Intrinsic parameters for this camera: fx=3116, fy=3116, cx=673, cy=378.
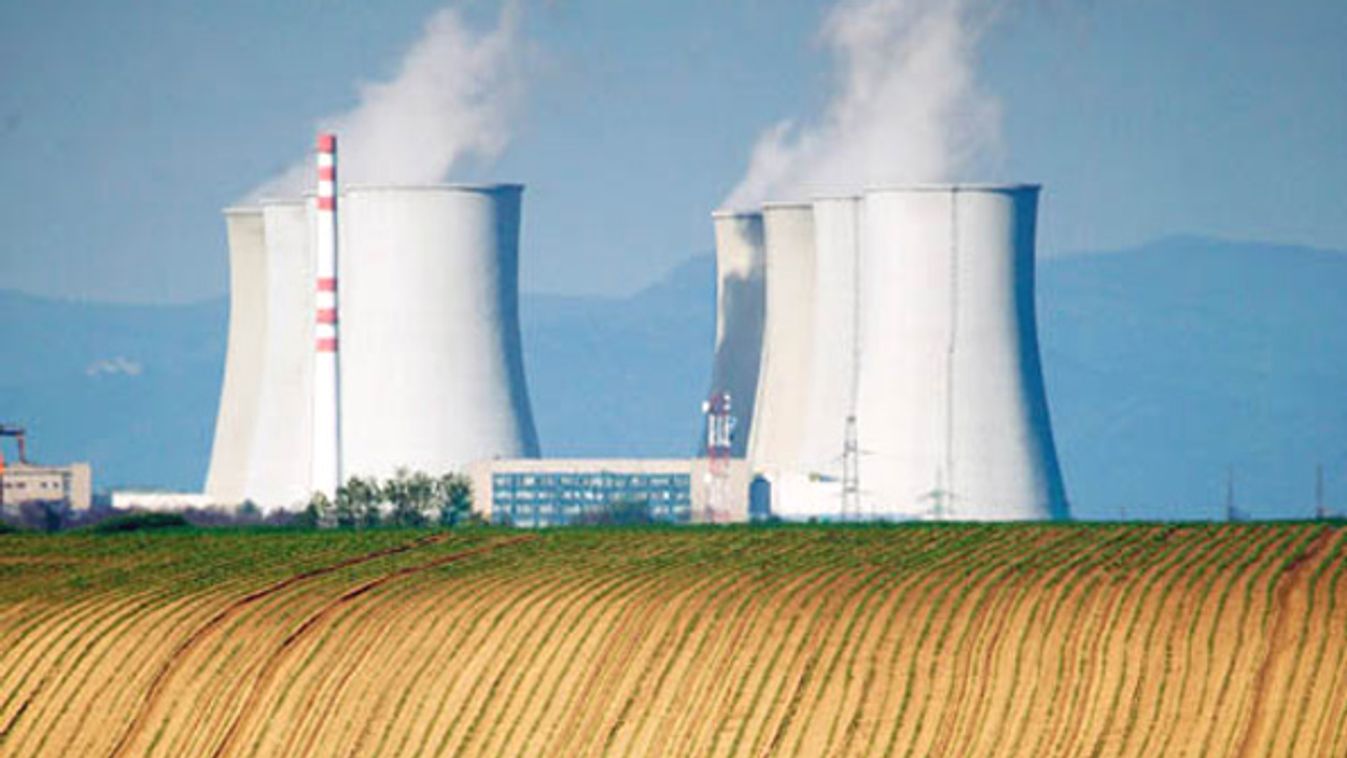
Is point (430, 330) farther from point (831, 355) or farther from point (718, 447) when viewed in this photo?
point (718, 447)

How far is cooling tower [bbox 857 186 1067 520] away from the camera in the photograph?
59.0m

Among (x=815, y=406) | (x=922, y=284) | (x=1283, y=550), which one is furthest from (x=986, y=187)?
(x=1283, y=550)

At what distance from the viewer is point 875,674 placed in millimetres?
25594

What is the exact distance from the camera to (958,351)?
59719 mm

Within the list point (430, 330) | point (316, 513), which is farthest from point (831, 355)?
point (316, 513)

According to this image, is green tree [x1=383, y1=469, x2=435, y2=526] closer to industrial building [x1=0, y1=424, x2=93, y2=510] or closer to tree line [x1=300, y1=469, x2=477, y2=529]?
tree line [x1=300, y1=469, x2=477, y2=529]

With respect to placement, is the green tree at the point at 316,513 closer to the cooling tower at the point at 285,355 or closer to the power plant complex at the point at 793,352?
the power plant complex at the point at 793,352

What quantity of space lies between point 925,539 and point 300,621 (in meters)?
8.24

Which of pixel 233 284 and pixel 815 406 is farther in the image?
pixel 233 284

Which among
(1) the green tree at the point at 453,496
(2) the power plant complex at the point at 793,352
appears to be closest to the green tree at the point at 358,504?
(1) the green tree at the point at 453,496

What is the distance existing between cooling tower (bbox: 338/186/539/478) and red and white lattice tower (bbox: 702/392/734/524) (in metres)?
8.33

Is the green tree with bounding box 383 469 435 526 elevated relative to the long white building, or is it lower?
lower

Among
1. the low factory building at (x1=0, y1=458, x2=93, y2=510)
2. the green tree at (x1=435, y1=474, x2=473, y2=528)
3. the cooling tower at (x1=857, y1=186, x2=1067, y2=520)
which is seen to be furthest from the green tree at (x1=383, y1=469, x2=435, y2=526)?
the low factory building at (x1=0, y1=458, x2=93, y2=510)

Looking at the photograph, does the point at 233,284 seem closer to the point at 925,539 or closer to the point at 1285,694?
the point at 925,539
